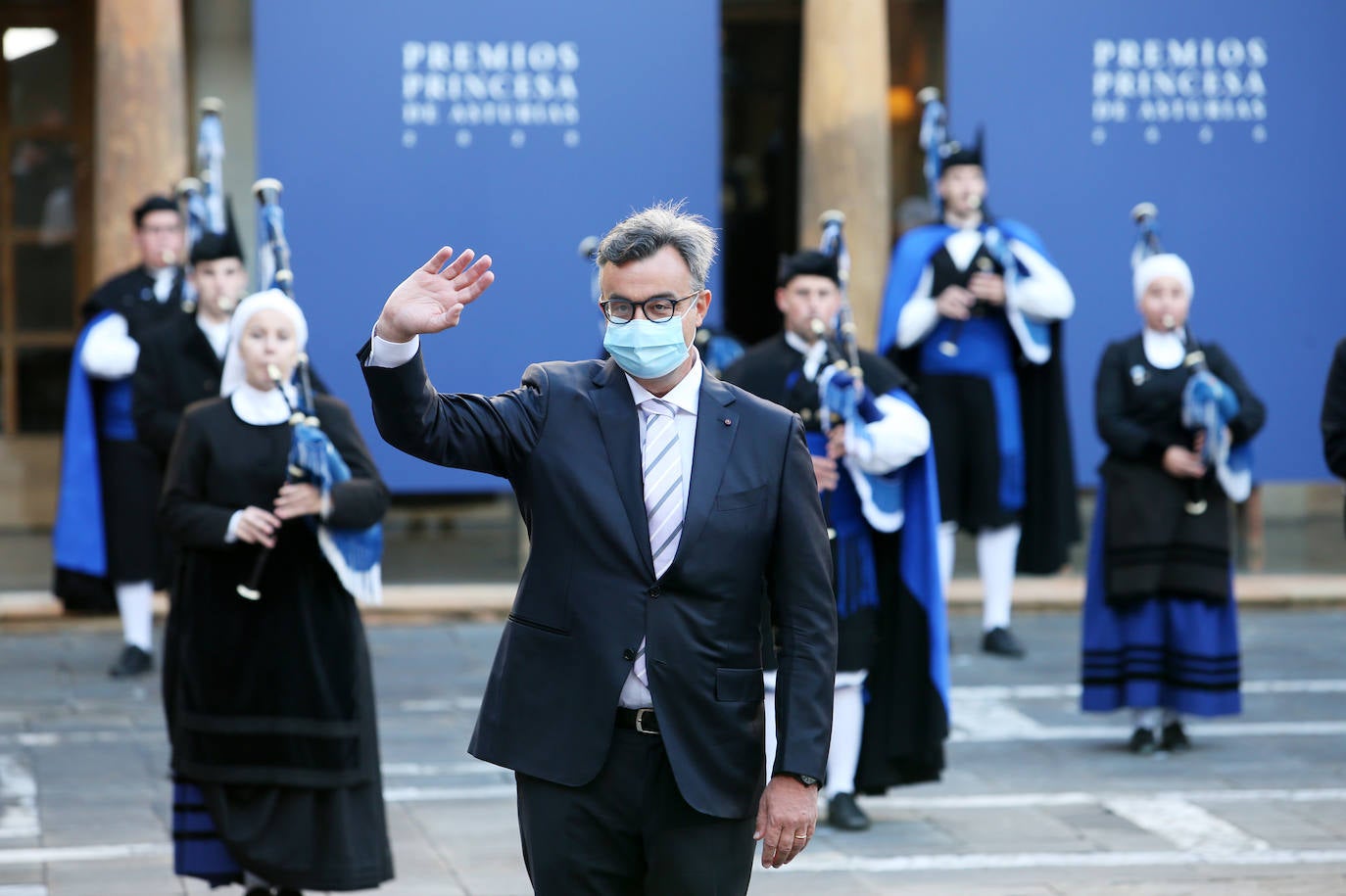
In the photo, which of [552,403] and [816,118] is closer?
[552,403]

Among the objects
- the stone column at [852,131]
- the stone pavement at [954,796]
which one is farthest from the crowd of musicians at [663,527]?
the stone column at [852,131]

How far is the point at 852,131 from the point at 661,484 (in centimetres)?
802

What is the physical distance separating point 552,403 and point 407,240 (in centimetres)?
767

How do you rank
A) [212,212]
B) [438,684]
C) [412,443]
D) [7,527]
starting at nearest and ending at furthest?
1. [412,443]
2. [212,212]
3. [438,684]
4. [7,527]

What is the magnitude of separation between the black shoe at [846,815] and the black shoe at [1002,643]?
341 centimetres

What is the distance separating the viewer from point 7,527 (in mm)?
13625

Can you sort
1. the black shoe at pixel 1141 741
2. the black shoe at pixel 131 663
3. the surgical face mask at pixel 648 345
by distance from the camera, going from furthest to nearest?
the black shoe at pixel 131 663, the black shoe at pixel 1141 741, the surgical face mask at pixel 648 345

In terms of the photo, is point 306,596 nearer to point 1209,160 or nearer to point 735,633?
point 735,633

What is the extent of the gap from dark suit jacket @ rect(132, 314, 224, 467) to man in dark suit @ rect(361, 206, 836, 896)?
16.9 feet

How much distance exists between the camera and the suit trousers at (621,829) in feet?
12.4

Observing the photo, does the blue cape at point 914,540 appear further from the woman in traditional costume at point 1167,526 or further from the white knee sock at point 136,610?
the white knee sock at point 136,610

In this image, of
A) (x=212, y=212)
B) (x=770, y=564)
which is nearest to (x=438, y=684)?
(x=212, y=212)

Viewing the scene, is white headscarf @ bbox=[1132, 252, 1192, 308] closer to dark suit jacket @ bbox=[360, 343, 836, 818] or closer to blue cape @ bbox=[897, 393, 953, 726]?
blue cape @ bbox=[897, 393, 953, 726]

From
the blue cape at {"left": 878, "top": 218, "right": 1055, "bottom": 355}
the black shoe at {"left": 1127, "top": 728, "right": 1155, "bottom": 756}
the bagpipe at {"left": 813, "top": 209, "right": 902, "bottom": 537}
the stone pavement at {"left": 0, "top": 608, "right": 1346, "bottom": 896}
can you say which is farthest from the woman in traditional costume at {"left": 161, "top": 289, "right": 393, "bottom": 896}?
the blue cape at {"left": 878, "top": 218, "right": 1055, "bottom": 355}
